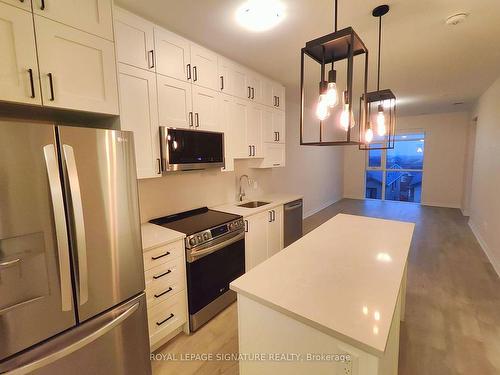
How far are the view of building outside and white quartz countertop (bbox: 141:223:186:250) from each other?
7468mm

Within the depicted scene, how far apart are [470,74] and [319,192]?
385 centimetres

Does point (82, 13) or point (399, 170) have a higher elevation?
point (82, 13)

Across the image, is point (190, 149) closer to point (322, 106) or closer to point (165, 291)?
point (165, 291)

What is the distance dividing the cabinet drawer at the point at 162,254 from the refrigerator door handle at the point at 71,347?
0.36m

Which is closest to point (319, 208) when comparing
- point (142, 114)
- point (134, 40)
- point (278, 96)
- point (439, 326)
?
point (278, 96)

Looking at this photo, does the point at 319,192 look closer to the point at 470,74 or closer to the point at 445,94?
the point at 445,94

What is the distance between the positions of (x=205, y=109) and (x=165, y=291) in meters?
1.73

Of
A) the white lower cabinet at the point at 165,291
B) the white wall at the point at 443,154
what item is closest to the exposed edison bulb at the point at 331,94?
the white lower cabinet at the point at 165,291

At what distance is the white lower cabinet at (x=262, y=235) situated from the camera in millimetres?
2846

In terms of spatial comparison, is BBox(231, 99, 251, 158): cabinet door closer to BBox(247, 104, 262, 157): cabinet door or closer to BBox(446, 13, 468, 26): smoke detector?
BBox(247, 104, 262, 157): cabinet door

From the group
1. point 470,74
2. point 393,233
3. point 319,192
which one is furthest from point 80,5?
point 319,192

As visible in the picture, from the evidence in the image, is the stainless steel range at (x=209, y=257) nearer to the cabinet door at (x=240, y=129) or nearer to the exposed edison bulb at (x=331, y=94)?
the cabinet door at (x=240, y=129)

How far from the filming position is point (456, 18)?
201cm

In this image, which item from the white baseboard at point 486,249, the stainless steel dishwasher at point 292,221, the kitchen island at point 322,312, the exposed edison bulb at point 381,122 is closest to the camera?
the kitchen island at point 322,312
